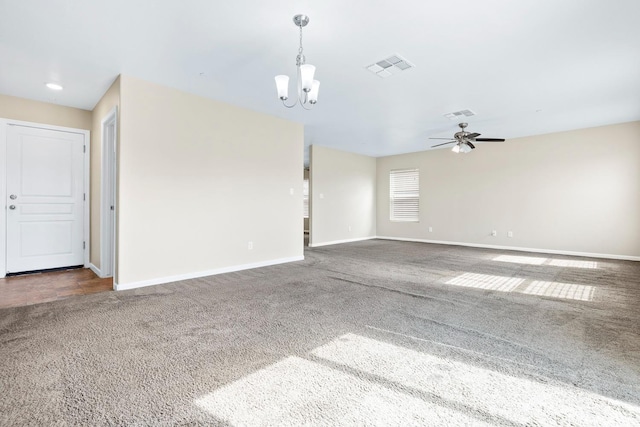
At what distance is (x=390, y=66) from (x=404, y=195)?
5.86 metres

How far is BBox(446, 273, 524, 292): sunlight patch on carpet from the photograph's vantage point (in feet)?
12.1

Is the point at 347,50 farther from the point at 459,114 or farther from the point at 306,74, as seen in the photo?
the point at 459,114

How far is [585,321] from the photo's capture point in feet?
8.52

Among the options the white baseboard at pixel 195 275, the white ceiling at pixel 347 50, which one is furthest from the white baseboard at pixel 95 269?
the white ceiling at pixel 347 50

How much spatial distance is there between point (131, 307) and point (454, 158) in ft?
24.5

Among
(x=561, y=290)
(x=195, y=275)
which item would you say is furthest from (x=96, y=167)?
(x=561, y=290)

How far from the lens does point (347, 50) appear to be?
9.75ft

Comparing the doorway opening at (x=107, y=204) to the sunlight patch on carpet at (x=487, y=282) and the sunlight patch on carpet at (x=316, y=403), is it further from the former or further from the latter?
the sunlight patch on carpet at (x=487, y=282)

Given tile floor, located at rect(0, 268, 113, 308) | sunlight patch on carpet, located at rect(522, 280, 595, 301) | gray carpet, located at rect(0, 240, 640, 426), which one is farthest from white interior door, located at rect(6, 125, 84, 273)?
sunlight patch on carpet, located at rect(522, 280, 595, 301)

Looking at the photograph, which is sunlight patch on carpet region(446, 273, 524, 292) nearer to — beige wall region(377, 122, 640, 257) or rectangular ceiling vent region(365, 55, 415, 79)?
rectangular ceiling vent region(365, 55, 415, 79)

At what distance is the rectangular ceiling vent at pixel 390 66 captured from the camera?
319 centimetres

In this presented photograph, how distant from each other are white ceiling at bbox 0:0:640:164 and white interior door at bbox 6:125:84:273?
631 mm

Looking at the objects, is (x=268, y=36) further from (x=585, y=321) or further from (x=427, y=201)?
(x=427, y=201)

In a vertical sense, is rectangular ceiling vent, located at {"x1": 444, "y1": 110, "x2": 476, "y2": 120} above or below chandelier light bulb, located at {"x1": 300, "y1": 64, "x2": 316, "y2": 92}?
above
